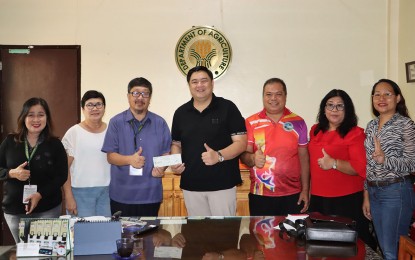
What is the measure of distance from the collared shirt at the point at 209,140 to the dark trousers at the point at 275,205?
0.77 feet

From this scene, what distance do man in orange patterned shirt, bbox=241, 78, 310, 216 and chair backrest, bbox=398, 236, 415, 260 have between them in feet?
4.58

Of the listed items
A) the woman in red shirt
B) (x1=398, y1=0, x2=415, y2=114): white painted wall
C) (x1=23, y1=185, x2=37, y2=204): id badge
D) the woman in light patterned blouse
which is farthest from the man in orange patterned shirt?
(x1=398, y1=0, x2=415, y2=114): white painted wall

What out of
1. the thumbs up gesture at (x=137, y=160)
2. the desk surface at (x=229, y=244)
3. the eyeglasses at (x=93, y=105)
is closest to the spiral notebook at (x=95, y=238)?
the desk surface at (x=229, y=244)

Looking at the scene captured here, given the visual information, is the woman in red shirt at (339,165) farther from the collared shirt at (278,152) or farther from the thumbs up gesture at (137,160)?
the thumbs up gesture at (137,160)

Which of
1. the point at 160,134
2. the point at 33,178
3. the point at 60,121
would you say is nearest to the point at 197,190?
the point at 160,134

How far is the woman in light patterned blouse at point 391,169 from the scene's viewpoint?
9.45 ft

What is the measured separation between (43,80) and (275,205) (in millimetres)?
3410

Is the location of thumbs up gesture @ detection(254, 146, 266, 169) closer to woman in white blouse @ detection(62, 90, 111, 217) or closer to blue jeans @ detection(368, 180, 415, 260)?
blue jeans @ detection(368, 180, 415, 260)

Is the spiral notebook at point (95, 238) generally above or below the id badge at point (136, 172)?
below

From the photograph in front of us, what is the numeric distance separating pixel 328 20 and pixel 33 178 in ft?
12.3

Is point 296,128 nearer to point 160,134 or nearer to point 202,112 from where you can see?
point 202,112

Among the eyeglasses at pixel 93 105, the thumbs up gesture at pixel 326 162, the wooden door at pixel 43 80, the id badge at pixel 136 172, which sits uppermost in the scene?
the wooden door at pixel 43 80

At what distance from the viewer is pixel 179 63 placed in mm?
4992

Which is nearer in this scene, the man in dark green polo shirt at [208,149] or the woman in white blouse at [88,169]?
the man in dark green polo shirt at [208,149]
